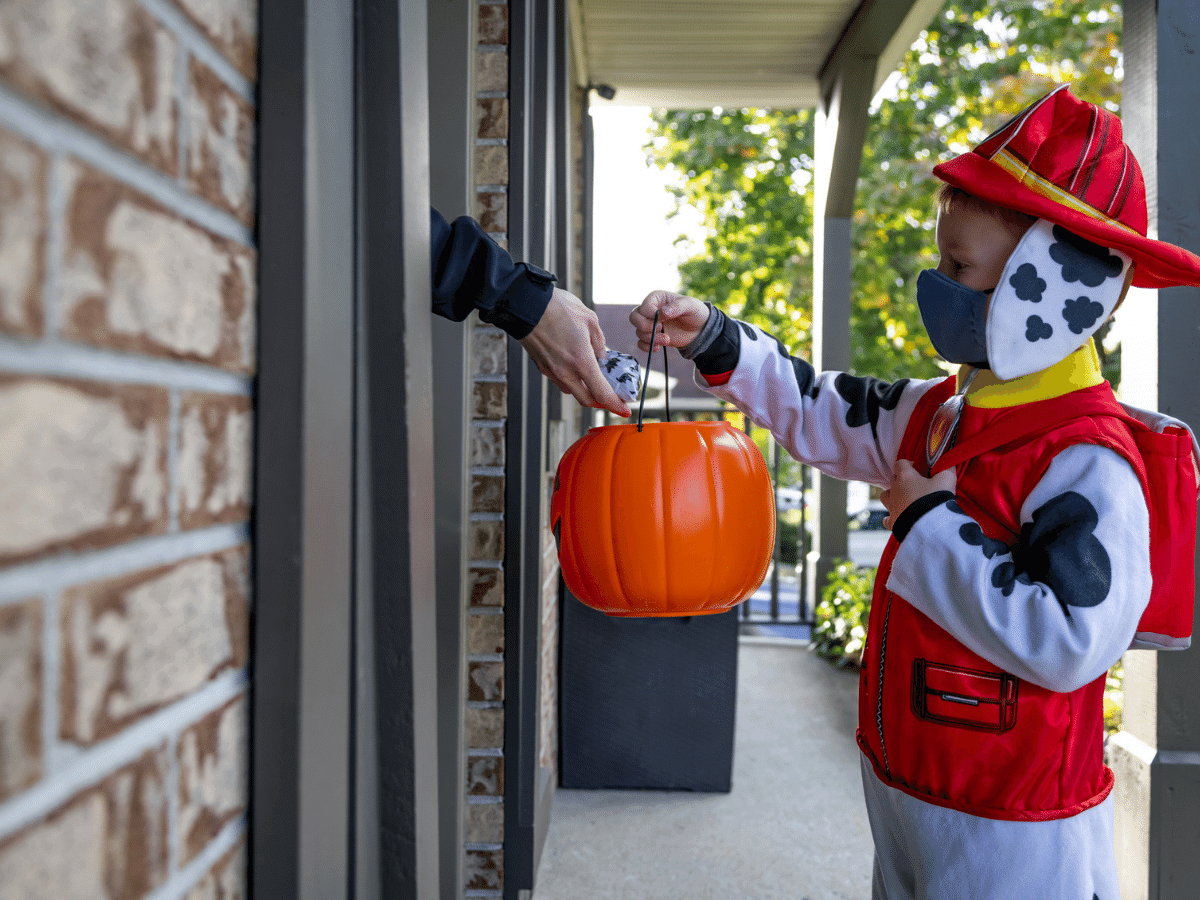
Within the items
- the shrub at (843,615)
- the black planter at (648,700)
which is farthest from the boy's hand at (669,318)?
the shrub at (843,615)

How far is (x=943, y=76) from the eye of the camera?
748 centimetres

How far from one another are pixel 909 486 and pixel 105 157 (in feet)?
4.00

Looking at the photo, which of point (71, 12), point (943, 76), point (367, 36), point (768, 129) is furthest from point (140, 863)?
point (768, 129)

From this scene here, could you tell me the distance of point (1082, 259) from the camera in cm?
131

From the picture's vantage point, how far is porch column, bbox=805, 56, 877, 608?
487 cm

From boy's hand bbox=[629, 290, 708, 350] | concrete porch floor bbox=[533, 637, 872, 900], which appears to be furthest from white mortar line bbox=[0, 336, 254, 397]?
concrete porch floor bbox=[533, 637, 872, 900]

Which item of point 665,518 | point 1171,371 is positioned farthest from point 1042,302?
point 1171,371

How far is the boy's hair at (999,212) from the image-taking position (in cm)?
137

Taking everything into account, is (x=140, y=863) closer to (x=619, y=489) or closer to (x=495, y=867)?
(x=619, y=489)

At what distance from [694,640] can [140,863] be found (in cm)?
266

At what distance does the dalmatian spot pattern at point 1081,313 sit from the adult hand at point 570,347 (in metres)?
0.73

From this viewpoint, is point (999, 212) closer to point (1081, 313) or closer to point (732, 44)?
point (1081, 313)

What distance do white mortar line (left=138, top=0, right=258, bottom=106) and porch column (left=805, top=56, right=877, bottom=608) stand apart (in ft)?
15.5

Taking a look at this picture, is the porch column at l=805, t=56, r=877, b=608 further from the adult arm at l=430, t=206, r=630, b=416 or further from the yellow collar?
the adult arm at l=430, t=206, r=630, b=416
